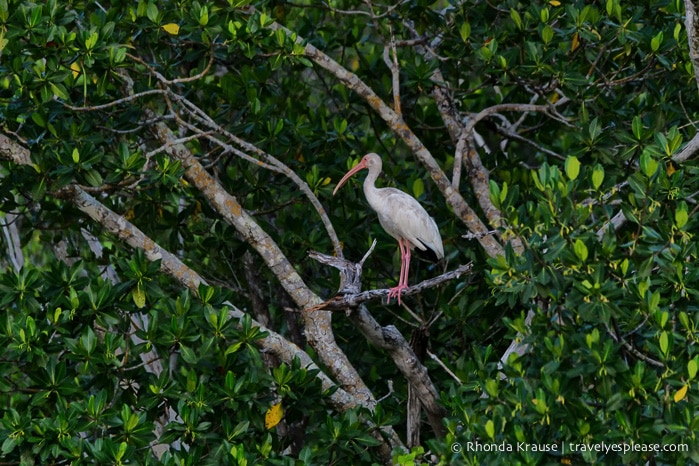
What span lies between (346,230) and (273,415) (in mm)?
1875

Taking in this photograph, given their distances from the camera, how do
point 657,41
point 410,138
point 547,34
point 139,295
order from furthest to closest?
point 410,138
point 547,34
point 657,41
point 139,295

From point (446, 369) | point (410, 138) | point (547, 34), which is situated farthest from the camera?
point (410, 138)

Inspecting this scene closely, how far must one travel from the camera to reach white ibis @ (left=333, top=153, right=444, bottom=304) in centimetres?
880

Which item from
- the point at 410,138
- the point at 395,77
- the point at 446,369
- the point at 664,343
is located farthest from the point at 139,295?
the point at 664,343

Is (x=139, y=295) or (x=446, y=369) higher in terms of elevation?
(x=139, y=295)

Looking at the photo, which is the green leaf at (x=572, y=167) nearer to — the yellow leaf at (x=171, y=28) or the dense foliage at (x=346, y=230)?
the dense foliage at (x=346, y=230)

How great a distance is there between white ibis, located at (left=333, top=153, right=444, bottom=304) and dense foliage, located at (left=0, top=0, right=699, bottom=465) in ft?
0.92

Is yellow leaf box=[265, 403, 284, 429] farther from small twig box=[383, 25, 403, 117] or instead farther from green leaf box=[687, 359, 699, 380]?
green leaf box=[687, 359, 699, 380]

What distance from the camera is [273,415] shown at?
8180 mm

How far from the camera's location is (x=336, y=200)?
32.1 feet

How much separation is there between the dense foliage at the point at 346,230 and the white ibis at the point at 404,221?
28 cm

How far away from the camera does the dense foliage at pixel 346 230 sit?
6488 millimetres

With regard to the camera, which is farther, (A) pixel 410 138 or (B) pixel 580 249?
(A) pixel 410 138

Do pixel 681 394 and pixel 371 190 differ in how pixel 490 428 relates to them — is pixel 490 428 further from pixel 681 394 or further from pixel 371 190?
pixel 371 190
